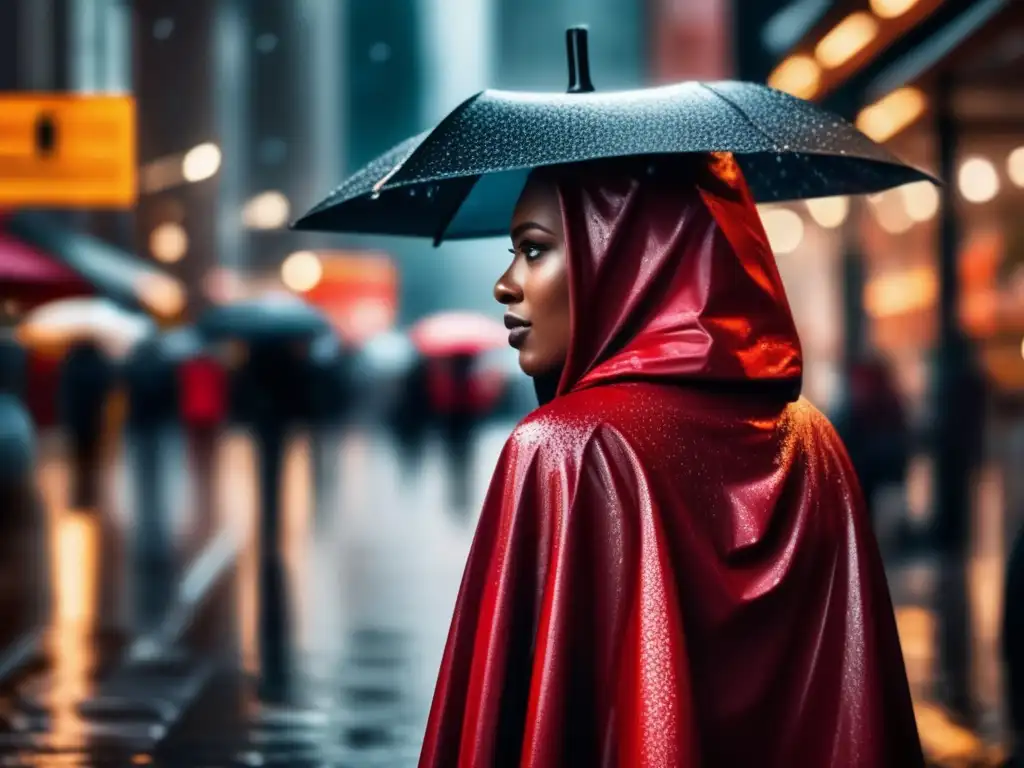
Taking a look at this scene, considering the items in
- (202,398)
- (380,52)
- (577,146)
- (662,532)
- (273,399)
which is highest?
(380,52)

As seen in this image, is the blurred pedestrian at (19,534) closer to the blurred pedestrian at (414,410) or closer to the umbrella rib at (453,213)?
the umbrella rib at (453,213)

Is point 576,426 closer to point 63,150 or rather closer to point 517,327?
point 517,327

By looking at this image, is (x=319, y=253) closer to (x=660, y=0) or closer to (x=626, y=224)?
(x=660, y=0)

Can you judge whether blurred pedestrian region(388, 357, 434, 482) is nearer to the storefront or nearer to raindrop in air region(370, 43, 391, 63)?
the storefront

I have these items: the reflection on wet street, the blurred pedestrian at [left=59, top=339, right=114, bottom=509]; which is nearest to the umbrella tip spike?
the reflection on wet street

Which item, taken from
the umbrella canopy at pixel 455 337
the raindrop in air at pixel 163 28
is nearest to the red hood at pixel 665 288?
the raindrop in air at pixel 163 28

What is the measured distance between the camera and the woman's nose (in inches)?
119

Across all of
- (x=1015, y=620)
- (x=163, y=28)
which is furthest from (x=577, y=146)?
(x=163, y=28)

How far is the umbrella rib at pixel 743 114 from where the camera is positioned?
9.74ft

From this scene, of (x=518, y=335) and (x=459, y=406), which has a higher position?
(x=459, y=406)

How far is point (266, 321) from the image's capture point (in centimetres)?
1625

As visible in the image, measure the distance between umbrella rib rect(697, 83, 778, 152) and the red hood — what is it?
15 cm

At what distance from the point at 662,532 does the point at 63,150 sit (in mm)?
8116

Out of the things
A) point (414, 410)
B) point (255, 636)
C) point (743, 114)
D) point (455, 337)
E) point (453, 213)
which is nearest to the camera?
point (743, 114)
